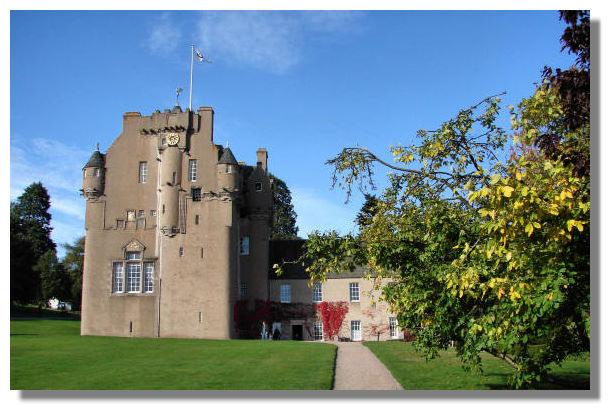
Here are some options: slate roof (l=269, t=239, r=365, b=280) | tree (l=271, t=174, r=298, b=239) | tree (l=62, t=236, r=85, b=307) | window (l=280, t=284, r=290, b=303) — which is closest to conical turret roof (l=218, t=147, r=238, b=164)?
slate roof (l=269, t=239, r=365, b=280)

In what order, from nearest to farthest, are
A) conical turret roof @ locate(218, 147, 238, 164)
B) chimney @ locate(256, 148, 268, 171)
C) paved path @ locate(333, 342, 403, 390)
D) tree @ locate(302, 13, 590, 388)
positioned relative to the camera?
1. tree @ locate(302, 13, 590, 388)
2. paved path @ locate(333, 342, 403, 390)
3. conical turret roof @ locate(218, 147, 238, 164)
4. chimney @ locate(256, 148, 268, 171)

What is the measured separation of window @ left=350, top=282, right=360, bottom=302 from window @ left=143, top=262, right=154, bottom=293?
534 inches

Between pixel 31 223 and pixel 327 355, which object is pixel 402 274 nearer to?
pixel 327 355

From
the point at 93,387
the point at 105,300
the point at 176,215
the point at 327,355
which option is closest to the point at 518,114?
the point at 93,387

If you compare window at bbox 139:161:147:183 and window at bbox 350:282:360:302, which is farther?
window at bbox 350:282:360:302

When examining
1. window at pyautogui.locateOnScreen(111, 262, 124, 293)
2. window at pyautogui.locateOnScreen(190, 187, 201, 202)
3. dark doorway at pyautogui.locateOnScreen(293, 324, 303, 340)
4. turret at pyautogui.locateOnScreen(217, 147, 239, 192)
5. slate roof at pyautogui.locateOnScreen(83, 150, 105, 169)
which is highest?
slate roof at pyautogui.locateOnScreen(83, 150, 105, 169)

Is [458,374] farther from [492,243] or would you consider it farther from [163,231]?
[163,231]

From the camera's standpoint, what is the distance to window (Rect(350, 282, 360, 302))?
1602 inches

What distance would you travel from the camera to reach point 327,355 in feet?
80.3

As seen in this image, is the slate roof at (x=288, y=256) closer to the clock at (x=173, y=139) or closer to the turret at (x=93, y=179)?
the clock at (x=173, y=139)

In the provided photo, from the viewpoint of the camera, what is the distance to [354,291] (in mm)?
40875

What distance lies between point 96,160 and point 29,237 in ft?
61.4

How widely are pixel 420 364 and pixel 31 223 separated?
4331 centimetres

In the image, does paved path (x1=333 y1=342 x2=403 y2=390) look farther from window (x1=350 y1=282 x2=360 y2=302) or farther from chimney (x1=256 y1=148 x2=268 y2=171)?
chimney (x1=256 y1=148 x2=268 y2=171)
